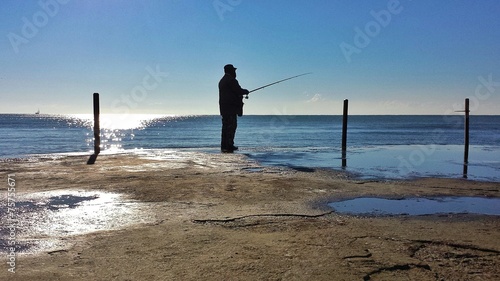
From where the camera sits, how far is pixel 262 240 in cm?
459

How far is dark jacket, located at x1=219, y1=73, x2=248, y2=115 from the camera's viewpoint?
16328 mm

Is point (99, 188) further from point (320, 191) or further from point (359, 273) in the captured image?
point (359, 273)

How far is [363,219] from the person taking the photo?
5.73 m

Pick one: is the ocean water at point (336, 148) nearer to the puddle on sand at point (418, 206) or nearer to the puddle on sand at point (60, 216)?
→ the puddle on sand at point (418, 206)

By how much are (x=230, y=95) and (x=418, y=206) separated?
35.7 feet

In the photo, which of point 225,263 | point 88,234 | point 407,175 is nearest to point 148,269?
point 225,263

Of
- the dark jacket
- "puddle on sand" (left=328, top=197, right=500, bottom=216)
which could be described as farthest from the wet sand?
the dark jacket

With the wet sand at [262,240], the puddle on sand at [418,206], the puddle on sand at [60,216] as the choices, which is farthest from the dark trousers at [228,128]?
the puddle on sand at [418,206]

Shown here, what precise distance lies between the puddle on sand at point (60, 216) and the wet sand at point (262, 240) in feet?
0.41

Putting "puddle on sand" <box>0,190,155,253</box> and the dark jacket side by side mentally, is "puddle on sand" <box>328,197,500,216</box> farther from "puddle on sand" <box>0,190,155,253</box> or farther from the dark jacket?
the dark jacket

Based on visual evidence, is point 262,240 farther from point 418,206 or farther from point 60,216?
point 418,206

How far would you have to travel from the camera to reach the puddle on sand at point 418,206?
6.29 m

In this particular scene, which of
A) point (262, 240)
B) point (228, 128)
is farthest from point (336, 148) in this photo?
point (262, 240)

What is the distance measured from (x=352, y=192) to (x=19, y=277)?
6.20 metres
